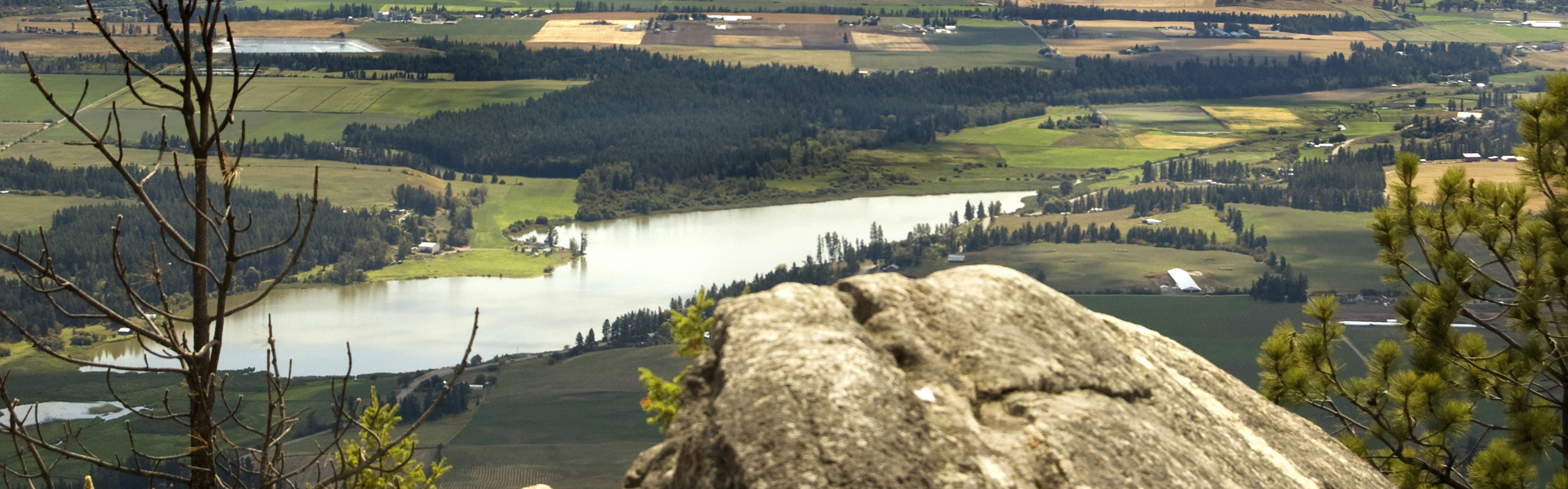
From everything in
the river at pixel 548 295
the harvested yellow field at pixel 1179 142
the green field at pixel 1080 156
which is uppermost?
the harvested yellow field at pixel 1179 142

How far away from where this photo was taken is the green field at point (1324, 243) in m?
137

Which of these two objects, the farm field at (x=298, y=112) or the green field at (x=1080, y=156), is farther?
the farm field at (x=298, y=112)

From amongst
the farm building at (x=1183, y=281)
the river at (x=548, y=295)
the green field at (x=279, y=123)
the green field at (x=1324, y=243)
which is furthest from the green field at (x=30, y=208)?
the green field at (x=1324, y=243)

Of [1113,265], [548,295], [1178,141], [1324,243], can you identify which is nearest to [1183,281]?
[1113,265]

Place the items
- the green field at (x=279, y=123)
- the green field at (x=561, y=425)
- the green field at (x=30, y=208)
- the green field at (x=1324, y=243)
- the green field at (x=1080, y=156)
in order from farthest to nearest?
1. the green field at (x=1080, y=156)
2. the green field at (x=279, y=123)
3. the green field at (x=30, y=208)
4. the green field at (x=1324, y=243)
5. the green field at (x=561, y=425)

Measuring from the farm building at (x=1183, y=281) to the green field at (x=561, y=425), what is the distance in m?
51.5

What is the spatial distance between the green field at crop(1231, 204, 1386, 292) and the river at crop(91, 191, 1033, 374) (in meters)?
28.9

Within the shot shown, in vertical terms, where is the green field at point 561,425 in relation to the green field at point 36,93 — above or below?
below

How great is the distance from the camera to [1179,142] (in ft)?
625

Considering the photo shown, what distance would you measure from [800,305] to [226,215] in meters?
3.65

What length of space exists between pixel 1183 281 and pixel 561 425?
209 feet

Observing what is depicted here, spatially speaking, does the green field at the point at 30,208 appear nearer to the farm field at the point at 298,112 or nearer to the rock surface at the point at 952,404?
the farm field at the point at 298,112

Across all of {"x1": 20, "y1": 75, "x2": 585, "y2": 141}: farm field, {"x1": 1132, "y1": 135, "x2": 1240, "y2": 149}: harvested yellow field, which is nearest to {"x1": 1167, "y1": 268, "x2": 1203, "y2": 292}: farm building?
{"x1": 1132, "y1": 135, "x2": 1240, "y2": 149}: harvested yellow field

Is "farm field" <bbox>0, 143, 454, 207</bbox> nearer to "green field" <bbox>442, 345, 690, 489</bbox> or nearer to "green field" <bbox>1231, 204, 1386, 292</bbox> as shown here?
"green field" <bbox>442, 345, 690, 489</bbox>
